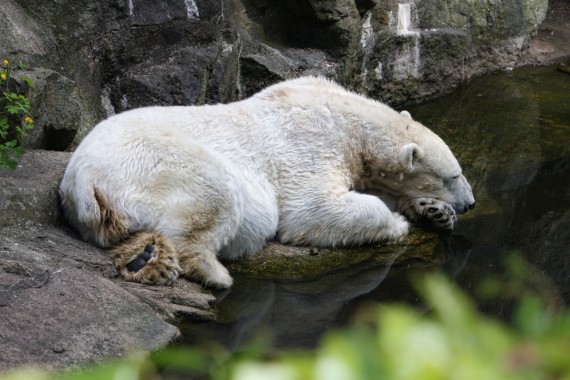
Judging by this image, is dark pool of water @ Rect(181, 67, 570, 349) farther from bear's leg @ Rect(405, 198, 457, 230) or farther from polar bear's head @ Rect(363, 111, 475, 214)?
polar bear's head @ Rect(363, 111, 475, 214)

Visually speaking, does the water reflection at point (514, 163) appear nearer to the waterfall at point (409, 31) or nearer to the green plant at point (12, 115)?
the waterfall at point (409, 31)

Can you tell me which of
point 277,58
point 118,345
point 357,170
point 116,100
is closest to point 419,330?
point 118,345

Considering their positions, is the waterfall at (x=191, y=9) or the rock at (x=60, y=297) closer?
the rock at (x=60, y=297)

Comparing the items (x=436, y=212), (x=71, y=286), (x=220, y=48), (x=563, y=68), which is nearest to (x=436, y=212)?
(x=436, y=212)

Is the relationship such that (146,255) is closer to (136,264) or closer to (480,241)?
(136,264)

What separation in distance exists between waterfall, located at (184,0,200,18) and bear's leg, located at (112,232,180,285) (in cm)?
338

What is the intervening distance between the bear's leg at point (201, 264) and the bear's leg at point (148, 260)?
0.29ft

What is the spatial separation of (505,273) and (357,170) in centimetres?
128

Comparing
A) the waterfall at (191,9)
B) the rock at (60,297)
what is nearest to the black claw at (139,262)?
the rock at (60,297)

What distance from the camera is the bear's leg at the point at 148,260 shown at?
477 centimetres

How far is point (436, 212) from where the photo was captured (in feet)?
20.2

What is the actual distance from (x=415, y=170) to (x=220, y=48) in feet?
8.30

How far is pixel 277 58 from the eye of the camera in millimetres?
8562

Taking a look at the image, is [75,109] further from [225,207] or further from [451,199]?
[451,199]
